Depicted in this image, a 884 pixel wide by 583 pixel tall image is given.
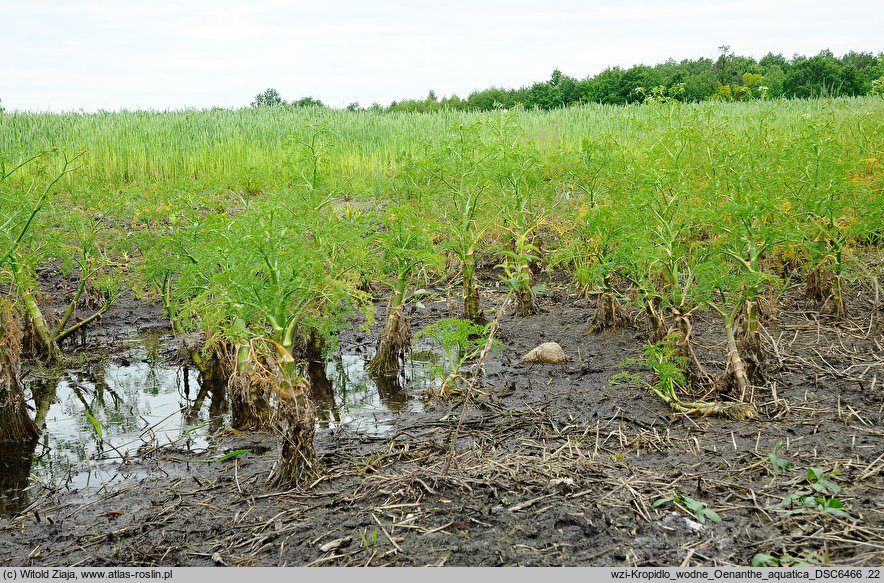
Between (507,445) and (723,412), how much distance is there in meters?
1.54

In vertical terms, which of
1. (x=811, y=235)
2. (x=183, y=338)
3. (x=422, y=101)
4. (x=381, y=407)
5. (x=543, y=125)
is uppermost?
(x=422, y=101)

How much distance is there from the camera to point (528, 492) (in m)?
4.18

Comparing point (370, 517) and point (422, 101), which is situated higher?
point (422, 101)

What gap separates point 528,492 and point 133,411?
3850 millimetres

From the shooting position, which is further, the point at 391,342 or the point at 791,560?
the point at 391,342

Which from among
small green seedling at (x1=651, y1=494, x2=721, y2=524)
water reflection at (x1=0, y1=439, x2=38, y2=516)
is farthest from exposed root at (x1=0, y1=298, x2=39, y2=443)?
small green seedling at (x1=651, y1=494, x2=721, y2=524)

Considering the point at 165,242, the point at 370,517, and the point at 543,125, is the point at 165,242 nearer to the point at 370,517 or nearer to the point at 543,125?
the point at 370,517

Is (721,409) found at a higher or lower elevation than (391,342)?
lower

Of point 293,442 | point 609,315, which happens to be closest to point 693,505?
point 293,442

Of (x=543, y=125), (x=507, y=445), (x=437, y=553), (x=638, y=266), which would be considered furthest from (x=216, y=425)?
(x=543, y=125)

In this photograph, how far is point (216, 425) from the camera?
6.04m

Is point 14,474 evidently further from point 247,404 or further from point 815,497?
point 815,497

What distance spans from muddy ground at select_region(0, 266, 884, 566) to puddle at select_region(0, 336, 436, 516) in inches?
9.5

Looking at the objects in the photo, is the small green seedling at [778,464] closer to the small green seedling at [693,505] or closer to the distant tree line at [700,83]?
the small green seedling at [693,505]
